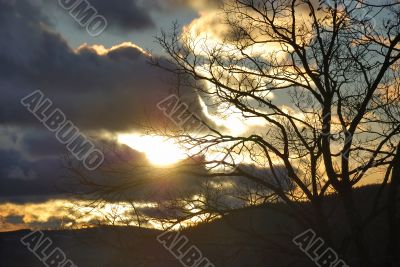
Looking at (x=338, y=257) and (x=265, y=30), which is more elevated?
(x=265, y=30)

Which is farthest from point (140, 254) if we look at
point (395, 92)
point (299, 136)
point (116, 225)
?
point (395, 92)

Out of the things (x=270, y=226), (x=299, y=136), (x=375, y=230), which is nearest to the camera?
(x=299, y=136)

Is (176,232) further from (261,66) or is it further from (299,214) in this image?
(261,66)

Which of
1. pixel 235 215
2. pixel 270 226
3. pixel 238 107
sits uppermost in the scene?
pixel 270 226

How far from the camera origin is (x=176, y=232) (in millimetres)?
16234

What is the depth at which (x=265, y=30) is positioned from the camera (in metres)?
16.0

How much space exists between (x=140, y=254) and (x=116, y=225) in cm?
114

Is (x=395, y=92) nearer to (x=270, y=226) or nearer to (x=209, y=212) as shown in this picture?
(x=209, y=212)

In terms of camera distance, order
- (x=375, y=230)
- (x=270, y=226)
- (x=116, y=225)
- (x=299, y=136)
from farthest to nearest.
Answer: (x=270, y=226)
(x=375, y=230)
(x=299, y=136)
(x=116, y=225)

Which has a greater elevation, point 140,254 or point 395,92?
point 395,92

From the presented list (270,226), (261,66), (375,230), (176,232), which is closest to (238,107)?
(261,66)

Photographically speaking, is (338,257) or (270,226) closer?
(338,257)

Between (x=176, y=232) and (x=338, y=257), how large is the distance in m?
4.40

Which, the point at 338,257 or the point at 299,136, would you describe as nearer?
the point at 338,257
